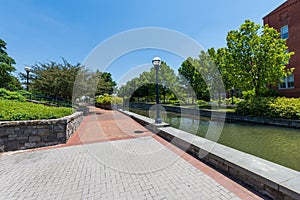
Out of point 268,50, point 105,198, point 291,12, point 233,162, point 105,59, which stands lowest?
point 105,198

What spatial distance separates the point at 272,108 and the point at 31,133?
1267 cm

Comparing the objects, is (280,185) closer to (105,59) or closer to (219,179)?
(219,179)

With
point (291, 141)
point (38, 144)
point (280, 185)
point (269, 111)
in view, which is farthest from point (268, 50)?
point (38, 144)

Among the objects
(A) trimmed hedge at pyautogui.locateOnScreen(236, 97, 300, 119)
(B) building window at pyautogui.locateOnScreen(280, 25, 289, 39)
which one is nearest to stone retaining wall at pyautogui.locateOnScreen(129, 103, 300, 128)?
(A) trimmed hedge at pyautogui.locateOnScreen(236, 97, 300, 119)

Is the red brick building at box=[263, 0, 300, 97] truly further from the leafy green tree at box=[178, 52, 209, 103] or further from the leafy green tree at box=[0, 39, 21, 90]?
the leafy green tree at box=[0, 39, 21, 90]

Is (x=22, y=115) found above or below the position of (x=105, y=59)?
below

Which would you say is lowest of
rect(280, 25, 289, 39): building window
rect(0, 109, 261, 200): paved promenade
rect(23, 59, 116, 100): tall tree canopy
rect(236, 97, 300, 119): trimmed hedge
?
rect(0, 109, 261, 200): paved promenade

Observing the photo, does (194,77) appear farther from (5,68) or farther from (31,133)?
(5,68)

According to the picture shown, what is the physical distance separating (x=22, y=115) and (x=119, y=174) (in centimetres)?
441

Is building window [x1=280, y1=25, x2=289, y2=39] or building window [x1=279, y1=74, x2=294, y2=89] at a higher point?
building window [x1=280, y1=25, x2=289, y2=39]

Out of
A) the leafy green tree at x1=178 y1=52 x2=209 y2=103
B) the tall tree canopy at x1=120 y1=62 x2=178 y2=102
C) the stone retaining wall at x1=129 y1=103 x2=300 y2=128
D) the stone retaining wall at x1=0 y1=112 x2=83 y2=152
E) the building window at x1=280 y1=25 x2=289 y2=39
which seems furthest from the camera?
the tall tree canopy at x1=120 y1=62 x2=178 y2=102

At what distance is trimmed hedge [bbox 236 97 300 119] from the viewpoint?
28.8ft

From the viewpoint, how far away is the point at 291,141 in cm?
580

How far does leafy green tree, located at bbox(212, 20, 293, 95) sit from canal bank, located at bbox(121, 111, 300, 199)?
1129cm
